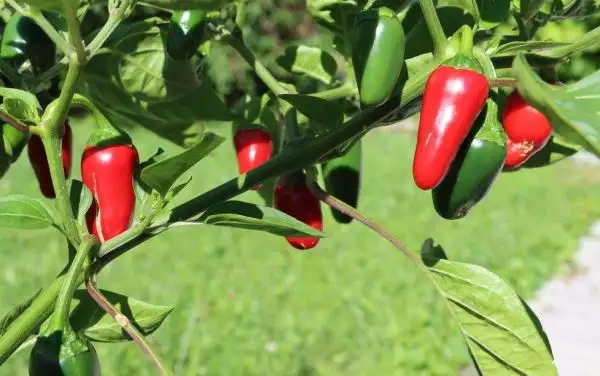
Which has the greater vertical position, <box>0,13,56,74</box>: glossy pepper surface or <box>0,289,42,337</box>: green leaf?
<box>0,13,56,74</box>: glossy pepper surface

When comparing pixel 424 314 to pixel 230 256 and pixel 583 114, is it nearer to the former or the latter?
pixel 230 256

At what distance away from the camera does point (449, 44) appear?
618 mm

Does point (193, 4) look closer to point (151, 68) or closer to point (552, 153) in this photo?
point (151, 68)

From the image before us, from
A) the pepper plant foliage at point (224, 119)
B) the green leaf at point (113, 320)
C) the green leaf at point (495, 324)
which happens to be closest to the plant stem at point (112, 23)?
the pepper plant foliage at point (224, 119)

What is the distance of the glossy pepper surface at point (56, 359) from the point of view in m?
0.62

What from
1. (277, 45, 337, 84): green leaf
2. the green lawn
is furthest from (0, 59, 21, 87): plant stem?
the green lawn

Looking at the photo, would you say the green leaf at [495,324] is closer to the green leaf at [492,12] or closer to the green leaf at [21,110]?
the green leaf at [492,12]

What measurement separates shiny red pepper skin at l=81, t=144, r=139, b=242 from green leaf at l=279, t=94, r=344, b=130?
183mm

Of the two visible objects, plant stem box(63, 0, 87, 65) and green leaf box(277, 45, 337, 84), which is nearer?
plant stem box(63, 0, 87, 65)

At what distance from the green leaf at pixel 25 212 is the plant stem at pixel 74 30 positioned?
15 centimetres

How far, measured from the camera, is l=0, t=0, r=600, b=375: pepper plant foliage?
1.98 ft

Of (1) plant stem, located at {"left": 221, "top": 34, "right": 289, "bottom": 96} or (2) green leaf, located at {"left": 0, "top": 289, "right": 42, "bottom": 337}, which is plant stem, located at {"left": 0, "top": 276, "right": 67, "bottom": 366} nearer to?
(2) green leaf, located at {"left": 0, "top": 289, "right": 42, "bottom": 337}

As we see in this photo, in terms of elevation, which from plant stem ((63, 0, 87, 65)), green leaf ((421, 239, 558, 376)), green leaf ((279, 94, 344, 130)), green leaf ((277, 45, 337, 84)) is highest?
plant stem ((63, 0, 87, 65))

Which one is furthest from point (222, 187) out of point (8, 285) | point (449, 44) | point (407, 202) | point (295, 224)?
point (407, 202)
